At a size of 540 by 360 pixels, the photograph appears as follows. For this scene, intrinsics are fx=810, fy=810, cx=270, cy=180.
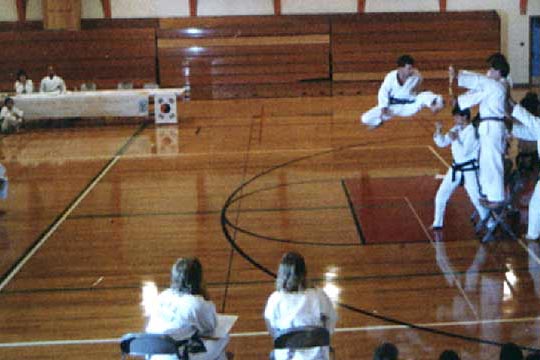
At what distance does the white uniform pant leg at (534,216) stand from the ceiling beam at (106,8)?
18.3 meters

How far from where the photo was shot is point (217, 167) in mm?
13828

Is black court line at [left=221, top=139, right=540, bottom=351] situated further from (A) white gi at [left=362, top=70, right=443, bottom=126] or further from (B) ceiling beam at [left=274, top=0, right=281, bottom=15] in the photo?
(B) ceiling beam at [left=274, top=0, right=281, bottom=15]

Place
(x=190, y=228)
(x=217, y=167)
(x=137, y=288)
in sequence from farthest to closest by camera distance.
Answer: (x=217, y=167) < (x=190, y=228) < (x=137, y=288)

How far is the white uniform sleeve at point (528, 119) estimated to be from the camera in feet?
28.1

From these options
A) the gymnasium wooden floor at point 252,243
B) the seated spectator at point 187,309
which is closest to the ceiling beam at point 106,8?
the gymnasium wooden floor at point 252,243

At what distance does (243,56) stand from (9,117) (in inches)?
336

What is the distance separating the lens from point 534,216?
900cm

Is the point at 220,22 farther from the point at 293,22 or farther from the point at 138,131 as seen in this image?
the point at 138,131

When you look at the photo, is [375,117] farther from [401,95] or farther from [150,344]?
[150,344]

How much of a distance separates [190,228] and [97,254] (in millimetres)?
1378

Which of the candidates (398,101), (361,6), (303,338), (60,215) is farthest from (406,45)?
(303,338)

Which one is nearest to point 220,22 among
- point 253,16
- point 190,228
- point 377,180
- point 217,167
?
point 253,16

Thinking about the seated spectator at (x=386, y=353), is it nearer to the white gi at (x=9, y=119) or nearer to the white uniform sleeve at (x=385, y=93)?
the white uniform sleeve at (x=385, y=93)

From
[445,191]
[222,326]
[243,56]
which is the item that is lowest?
[222,326]
